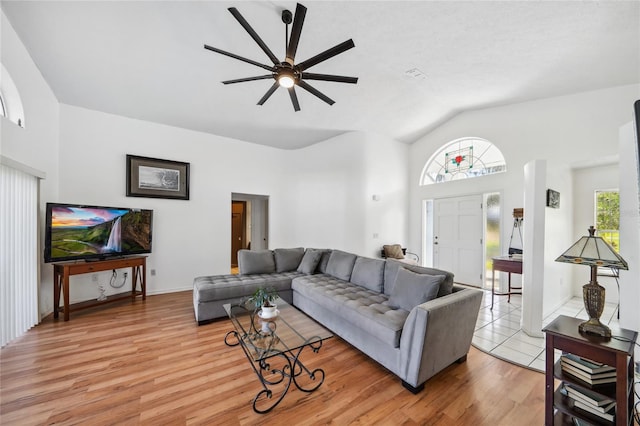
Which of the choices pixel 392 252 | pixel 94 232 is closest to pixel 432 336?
pixel 392 252

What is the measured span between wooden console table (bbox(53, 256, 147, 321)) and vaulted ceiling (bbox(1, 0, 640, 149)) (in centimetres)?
245

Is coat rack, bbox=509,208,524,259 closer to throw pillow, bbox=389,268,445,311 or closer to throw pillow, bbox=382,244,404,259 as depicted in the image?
throw pillow, bbox=382,244,404,259

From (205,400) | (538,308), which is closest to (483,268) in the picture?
(538,308)

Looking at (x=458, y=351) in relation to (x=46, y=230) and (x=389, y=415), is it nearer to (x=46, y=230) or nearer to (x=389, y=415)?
(x=389, y=415)

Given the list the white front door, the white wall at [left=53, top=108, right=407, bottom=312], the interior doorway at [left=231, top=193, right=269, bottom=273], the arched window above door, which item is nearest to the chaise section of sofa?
the white wall at [left=53, top=108, right=407, bottom=312]

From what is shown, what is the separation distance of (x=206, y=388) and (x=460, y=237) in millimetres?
5248

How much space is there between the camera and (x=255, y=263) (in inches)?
159

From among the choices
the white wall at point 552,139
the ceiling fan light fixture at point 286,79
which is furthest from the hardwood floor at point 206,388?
the ceiling fan light fixture at point 286,79

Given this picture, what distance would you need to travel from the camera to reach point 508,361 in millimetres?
2391

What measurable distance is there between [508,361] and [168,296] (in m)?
4.86

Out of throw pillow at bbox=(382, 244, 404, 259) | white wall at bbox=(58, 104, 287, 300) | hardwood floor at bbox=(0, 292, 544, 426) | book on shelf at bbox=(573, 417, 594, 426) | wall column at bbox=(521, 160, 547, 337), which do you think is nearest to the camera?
book on shelf at bbox=(573, 417, 594, 426)

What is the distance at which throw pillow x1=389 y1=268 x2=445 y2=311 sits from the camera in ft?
7.50

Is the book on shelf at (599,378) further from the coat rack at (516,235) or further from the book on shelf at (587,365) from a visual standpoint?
the coat rack at (516,235)

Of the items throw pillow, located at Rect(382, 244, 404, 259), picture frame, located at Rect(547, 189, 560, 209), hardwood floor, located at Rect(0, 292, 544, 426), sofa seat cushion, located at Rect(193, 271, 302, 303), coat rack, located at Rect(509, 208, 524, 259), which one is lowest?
hardwood floor, located at Rect(0, 292, 544, 426)
